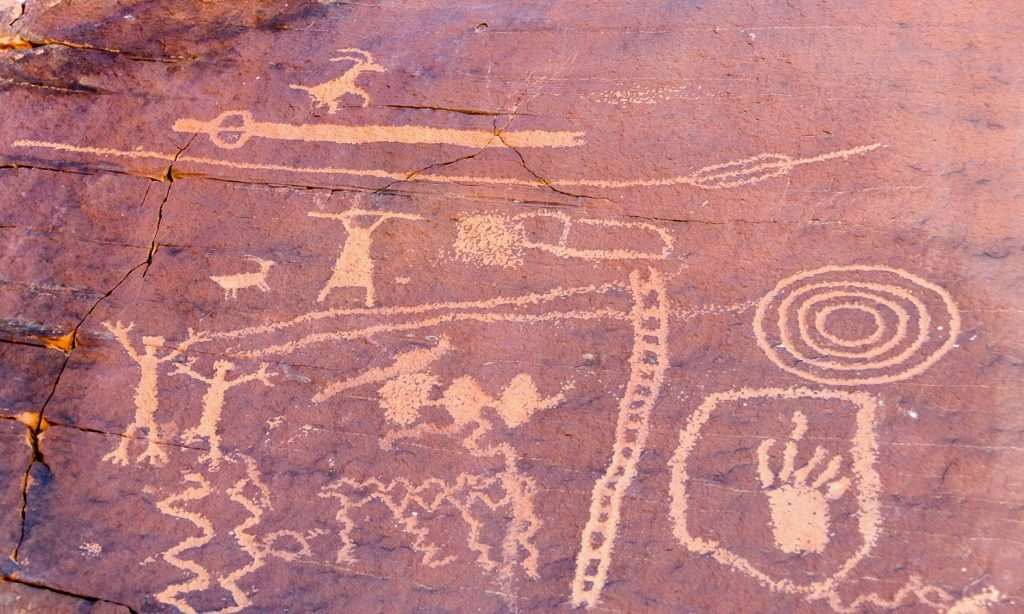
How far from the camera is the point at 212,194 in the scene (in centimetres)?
266

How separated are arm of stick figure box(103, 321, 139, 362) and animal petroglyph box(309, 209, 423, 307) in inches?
23.4

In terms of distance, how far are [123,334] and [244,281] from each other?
0.40 m

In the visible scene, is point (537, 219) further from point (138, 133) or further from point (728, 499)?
point (138, 133)

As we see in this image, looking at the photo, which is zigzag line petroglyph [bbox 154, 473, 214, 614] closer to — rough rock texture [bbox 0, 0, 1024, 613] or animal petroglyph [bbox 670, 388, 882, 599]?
rough rock texture [bbox 0, 0, 1024, 613]

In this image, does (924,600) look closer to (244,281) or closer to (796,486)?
(796,486)

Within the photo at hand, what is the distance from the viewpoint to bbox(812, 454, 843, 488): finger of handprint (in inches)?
86.7

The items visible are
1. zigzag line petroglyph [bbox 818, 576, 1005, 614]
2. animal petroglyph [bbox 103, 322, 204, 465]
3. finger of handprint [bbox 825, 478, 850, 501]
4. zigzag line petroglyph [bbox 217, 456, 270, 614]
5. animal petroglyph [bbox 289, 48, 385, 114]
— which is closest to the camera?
zigzag line petroglyph [bbox 818, 576, 1005, 614]

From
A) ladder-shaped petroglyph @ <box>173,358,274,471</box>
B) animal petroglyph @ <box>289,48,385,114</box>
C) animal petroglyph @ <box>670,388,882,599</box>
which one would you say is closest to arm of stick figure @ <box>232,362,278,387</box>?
ladder-shaped petroglyph @ <box>173,358,274,471</box>

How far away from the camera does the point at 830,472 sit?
7.23 ft

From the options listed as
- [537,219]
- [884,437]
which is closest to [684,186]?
[537,219]

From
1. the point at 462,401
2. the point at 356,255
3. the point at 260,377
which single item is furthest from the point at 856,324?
the point at 260,377

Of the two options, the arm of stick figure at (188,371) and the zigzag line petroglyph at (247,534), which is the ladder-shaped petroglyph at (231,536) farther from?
the arm of stick figure at (188,371)

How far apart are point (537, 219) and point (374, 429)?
30.9 inches

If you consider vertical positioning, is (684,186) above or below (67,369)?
above
